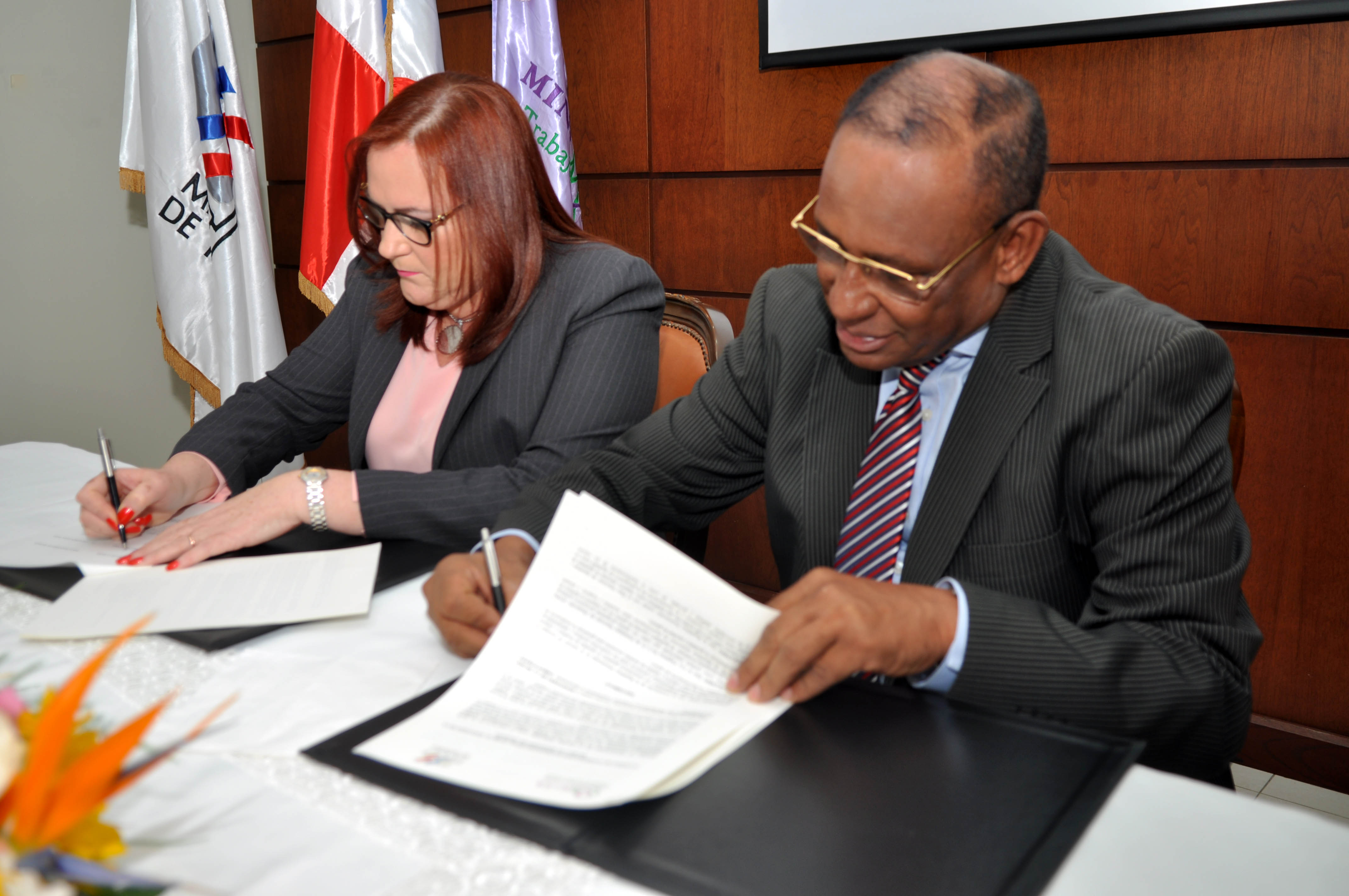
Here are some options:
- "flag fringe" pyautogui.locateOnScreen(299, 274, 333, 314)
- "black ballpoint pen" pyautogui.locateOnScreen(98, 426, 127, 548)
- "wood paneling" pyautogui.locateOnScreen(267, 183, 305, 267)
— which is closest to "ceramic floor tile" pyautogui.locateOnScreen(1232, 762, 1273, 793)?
"black ballpoint pen" pyautogui.locateOnScreen(98, 426, 127, 548)

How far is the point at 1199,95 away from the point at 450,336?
1.76 m

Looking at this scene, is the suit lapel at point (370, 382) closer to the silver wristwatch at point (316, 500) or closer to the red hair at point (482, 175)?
the red hair at point (482, 175)

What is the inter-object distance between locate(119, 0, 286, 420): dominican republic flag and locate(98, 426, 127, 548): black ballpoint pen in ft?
7.33

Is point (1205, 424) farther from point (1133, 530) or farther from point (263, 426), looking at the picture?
point (263, 426)

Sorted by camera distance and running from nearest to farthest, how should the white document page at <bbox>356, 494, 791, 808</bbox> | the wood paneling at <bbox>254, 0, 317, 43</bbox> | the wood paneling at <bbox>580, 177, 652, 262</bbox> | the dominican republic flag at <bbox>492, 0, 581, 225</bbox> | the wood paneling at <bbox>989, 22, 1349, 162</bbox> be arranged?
the white document page at <bbox>356, 494, 791, 808</bbox>, the wood paneling at <bbox>989, 22, 1349, 162</bbox>, the dominican republic flag at <bbox>492, 0, 581, 225</bbox>, the wood paneling at <bbox>580, 177, 652, 262</bbox>, the wood paneling at <bbox>254, 0, 317, 43</bbox>

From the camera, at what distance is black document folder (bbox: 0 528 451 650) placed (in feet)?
3.34

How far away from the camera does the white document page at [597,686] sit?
2.42 feet

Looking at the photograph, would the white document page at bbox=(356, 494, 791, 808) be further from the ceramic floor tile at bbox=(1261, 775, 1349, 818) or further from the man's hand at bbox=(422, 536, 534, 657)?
the ceramic floor tile at bbox=(1261, 775, 1349, 818)

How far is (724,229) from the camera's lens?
3.04 m

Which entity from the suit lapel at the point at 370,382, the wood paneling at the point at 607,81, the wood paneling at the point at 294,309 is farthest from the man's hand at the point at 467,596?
the wood paneling at the point at 294,309

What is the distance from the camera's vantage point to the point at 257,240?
355 cm

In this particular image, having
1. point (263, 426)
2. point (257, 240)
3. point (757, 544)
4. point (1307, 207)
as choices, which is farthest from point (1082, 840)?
point (257, 240)

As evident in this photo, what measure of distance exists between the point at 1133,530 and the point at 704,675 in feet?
1.62

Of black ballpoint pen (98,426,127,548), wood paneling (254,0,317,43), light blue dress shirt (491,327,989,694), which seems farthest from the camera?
wood paneling (254,0,317,43)
